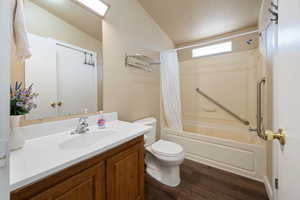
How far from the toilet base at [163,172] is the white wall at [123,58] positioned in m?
0.70

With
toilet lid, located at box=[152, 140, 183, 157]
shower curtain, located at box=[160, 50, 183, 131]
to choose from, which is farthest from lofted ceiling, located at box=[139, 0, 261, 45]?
toilet lid, located at box=[152, 140, 183, 157]

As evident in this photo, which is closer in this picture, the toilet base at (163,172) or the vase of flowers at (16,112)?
the vase of flowers at (16,112)

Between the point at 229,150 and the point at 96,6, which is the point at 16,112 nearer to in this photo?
the point at 96,6

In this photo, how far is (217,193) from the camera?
1.43 metres

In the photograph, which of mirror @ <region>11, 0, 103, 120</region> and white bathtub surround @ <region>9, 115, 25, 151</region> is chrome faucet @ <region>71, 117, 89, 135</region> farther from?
white bathtub surround @ <region>9, 115, 25, 151</region>

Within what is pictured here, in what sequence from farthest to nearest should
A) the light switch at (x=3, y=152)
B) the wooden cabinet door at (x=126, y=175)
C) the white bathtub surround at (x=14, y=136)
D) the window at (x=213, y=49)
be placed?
1. the window at (x=213, y=49)
2. the wooden cabinet door at (x=126, y=175)
3. the white bathtub surround at (x=14, y=136)
4. the light switch at (x=3, y=152)

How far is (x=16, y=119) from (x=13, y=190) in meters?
0.46

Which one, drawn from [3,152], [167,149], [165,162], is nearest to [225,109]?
Result: [167,149]

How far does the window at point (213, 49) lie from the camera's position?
8.11 ft

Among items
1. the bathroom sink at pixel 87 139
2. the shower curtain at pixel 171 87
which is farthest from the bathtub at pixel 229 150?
the bathroom sink at pixel 87 139

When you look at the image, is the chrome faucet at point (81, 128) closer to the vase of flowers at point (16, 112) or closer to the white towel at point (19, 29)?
the vase of flowers at point (16, 112)

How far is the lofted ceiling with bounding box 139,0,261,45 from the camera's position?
1854 millimetres

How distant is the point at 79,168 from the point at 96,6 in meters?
1.64

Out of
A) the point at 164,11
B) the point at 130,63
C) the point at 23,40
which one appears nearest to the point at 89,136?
the point at 23,40
